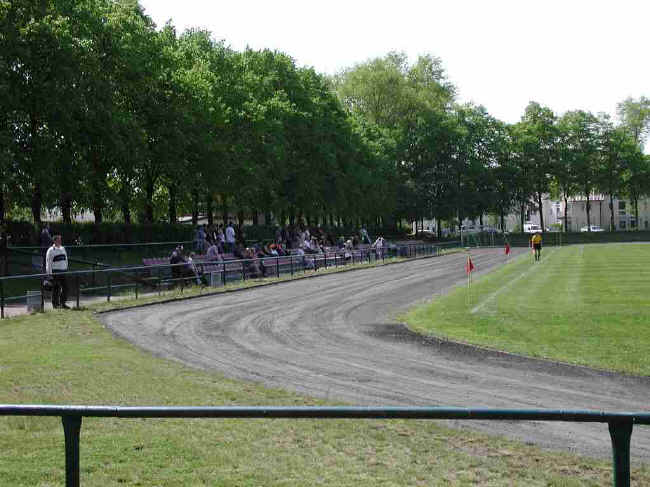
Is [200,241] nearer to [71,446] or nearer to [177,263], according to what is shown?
[177,263]

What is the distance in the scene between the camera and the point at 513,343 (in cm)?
1409

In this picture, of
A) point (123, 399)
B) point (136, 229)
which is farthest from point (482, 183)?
point (123, 399)

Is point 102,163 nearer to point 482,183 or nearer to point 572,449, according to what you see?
point 572,449

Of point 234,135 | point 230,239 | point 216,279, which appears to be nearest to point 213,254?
point 216,279

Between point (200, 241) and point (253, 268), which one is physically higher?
point (200, 241)

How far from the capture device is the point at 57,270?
20016mm

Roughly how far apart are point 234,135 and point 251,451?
40232 millimetres

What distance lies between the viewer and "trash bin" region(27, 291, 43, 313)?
19.3 meters

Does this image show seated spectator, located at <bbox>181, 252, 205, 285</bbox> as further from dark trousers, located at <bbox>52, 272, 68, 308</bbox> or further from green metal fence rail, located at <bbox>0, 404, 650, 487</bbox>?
green metal fence rail, located at <bbox>0, 404, 650, 487</bbox>

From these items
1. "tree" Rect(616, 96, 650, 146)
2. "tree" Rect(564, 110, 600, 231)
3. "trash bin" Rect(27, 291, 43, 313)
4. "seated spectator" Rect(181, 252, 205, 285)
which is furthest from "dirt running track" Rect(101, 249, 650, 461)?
"tree" Rect(616, 96, 650, 146)

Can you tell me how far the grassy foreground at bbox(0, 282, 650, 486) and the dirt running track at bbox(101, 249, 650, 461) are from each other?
591 millimetres

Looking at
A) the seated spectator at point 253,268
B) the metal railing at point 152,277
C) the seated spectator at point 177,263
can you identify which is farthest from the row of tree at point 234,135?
the seated spectator at point 253,268

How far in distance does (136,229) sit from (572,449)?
30727mm

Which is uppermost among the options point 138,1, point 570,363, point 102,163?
point 138,1
